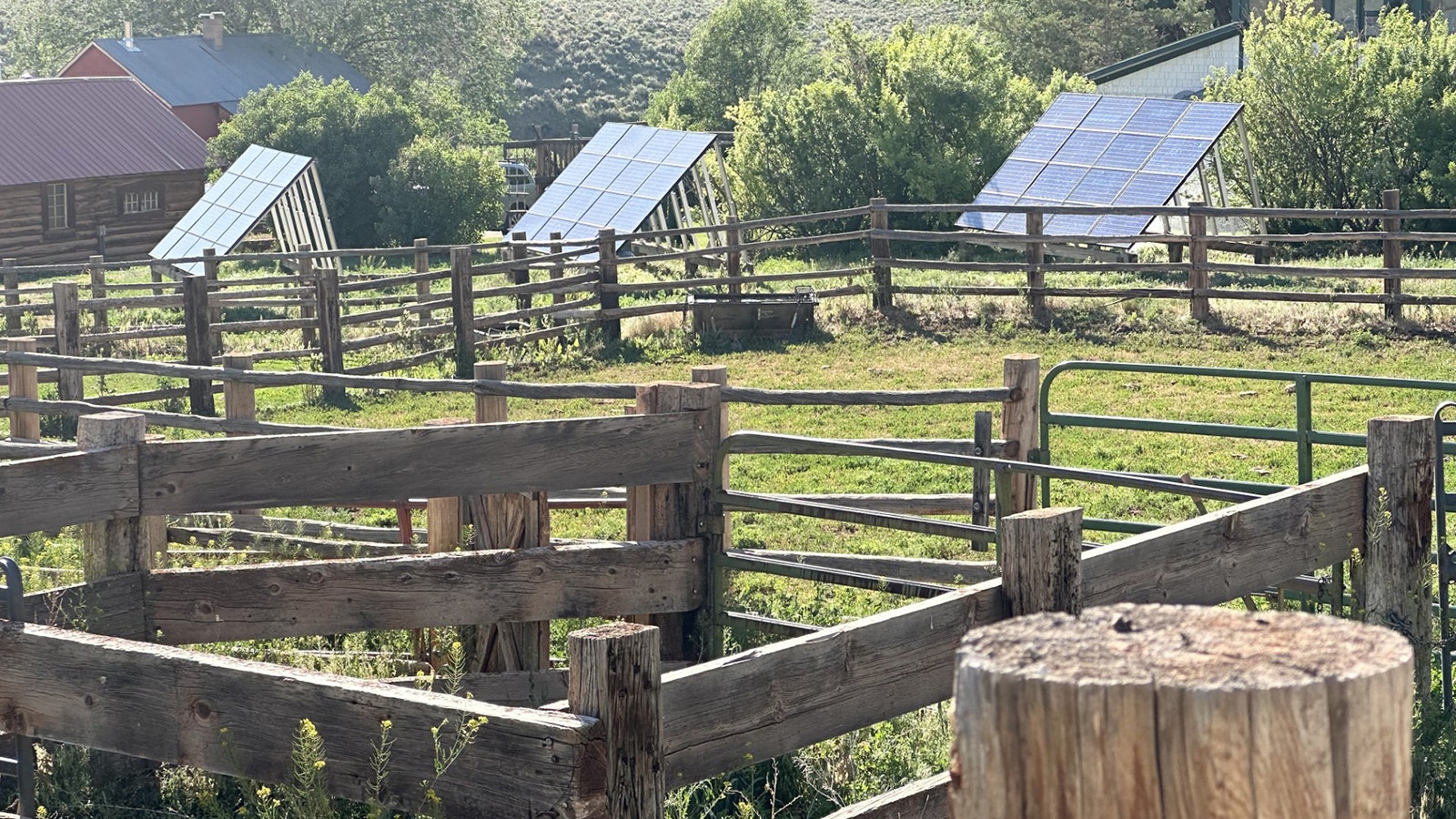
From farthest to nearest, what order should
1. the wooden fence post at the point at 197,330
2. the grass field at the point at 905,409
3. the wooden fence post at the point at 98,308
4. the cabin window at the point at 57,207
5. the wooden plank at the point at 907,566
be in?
the cabin window at the point at 57,207 < the wooden fence post at the point at 98,308 < the wooden fence post at the point at 197,330 < the wooden plank at the point at 907,566 < the grass field at the point at 905,409

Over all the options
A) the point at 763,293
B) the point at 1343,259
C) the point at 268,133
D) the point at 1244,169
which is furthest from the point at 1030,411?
the point at 268,133

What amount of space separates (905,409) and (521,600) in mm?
8978

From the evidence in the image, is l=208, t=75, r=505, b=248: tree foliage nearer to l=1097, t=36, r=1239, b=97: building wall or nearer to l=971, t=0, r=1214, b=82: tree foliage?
l=1097, t=36, r=1239, b=97: building wall

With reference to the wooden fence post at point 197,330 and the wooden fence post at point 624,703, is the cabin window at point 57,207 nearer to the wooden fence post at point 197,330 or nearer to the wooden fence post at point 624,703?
the wooden fence post at point 197,330

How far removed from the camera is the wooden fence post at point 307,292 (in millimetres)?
18938

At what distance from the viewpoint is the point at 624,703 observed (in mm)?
3062

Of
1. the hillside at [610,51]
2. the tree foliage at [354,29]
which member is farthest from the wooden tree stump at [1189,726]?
the hillside at [610,51]

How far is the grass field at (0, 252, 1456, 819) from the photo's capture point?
5543 mm

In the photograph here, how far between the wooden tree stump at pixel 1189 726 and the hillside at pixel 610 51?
7248 centimetres

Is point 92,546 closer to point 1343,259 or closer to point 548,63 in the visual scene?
point 1343,259

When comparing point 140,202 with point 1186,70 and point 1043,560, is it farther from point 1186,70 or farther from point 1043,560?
point 1043,560

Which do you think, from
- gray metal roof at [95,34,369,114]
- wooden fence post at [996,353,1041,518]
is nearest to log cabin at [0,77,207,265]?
gray metal roof at [95,34,369,114]

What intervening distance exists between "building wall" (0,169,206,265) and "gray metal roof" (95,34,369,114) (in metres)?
8.17

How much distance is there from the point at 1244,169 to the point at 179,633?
2379 cm
